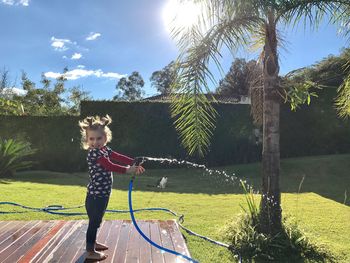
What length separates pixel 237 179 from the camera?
1480 cm

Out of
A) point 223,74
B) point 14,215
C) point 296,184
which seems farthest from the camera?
point 296,184

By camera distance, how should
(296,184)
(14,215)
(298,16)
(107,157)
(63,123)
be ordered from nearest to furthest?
(107,157), (298,16), (14,215), (296,184), (63,123)

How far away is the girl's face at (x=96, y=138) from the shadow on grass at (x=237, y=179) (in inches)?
274

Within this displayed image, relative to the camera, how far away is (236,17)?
5.45 m

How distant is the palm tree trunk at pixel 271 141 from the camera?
5.75 metres

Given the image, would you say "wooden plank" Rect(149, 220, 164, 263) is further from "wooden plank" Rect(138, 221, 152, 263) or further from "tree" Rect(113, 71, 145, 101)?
"tree" Rect(113, 71, 145, 101)

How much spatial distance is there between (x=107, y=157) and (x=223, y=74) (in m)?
1.78

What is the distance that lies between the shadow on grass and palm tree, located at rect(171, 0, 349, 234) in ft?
15.6

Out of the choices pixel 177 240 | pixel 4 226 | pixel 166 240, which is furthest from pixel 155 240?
pixel 4 226

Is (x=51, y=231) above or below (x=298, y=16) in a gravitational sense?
below

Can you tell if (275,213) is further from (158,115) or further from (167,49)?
(158,115)

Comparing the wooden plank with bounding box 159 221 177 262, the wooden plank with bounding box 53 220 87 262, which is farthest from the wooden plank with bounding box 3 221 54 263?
the wooden plank with bounding box 159 221 177 262

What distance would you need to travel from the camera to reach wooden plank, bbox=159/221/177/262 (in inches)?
181

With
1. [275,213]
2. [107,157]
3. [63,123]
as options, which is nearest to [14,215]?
[107,157]
